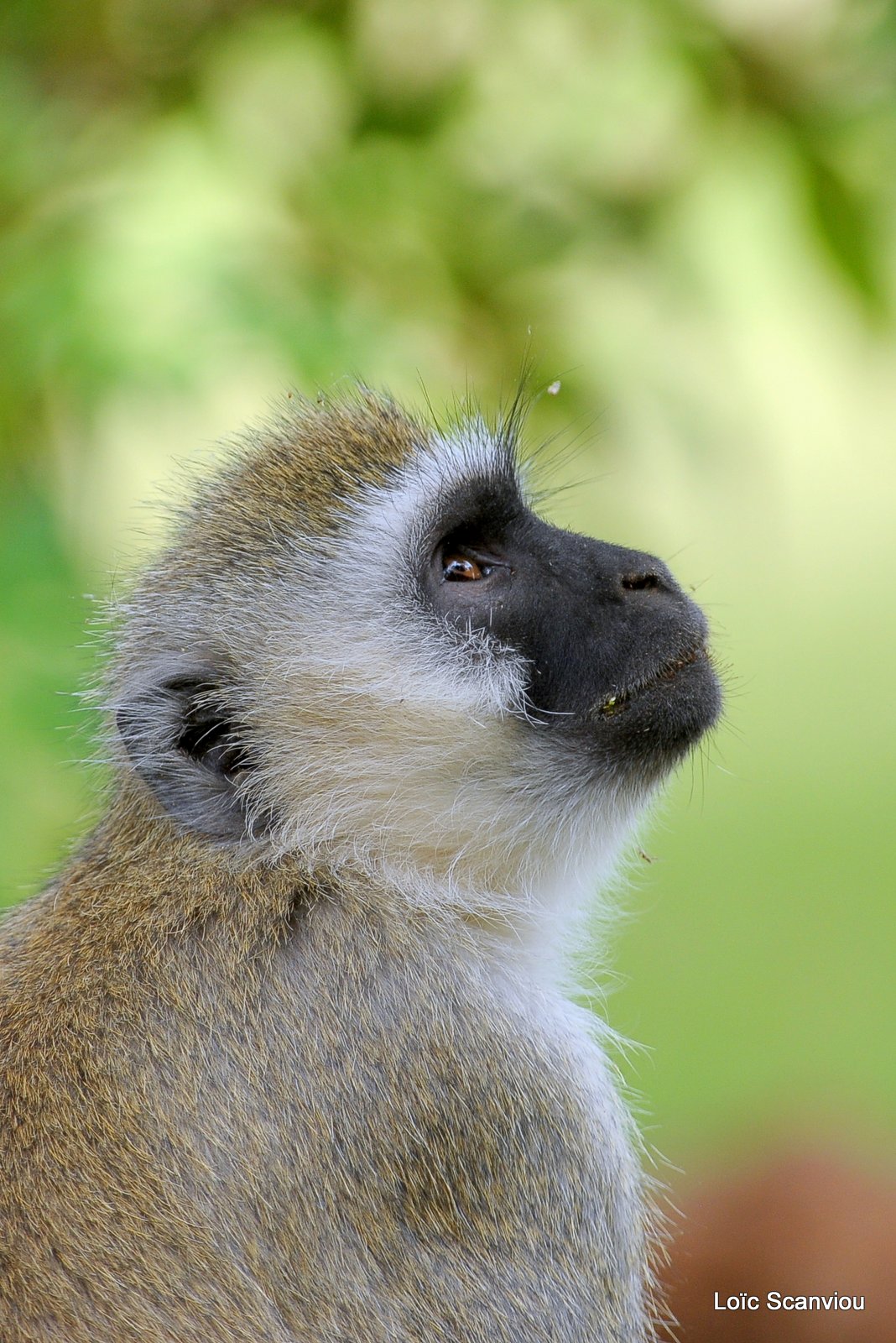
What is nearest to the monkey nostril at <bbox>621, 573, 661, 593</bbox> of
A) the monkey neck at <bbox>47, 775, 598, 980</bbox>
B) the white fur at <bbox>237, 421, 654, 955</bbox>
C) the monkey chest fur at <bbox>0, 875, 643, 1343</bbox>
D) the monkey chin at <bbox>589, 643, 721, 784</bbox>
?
the monkey chin at <bbox>589, 643, 721, 784</bbox>

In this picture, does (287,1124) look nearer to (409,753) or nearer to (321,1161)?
(321,1161)

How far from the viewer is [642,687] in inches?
113

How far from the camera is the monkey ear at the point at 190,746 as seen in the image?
2840mm

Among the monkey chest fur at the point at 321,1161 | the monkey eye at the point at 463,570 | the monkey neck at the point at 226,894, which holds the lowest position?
the monkey chest fur at the point at 321,1161

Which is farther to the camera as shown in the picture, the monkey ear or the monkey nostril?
the monkey nostril

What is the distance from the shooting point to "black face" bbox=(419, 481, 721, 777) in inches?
114

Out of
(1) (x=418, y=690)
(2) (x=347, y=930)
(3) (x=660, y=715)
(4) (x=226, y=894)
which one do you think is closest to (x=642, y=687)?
(3) (x=660, y=715)

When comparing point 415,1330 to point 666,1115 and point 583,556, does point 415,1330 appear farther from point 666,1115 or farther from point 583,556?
point 666,1115

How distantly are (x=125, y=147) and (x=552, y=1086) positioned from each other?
8.49 ft

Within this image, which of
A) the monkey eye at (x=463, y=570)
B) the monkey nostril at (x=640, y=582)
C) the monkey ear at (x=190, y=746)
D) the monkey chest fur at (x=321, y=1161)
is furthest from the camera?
the monkey eye at (x=463, y=570)

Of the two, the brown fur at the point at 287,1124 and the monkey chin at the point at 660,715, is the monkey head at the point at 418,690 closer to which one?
the monkey chin at the point at 660,715

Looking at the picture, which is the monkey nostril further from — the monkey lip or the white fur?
the white fur

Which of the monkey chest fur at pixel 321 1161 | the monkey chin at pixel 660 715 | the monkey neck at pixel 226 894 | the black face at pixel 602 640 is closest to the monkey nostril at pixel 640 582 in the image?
the black face at pixel 602 640

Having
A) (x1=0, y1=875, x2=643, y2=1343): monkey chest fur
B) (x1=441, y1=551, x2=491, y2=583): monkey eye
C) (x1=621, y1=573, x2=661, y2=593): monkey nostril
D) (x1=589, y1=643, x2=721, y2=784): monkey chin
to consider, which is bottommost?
(x1=0, y1=875, x2=643, y2=1343): monkey chest fur
